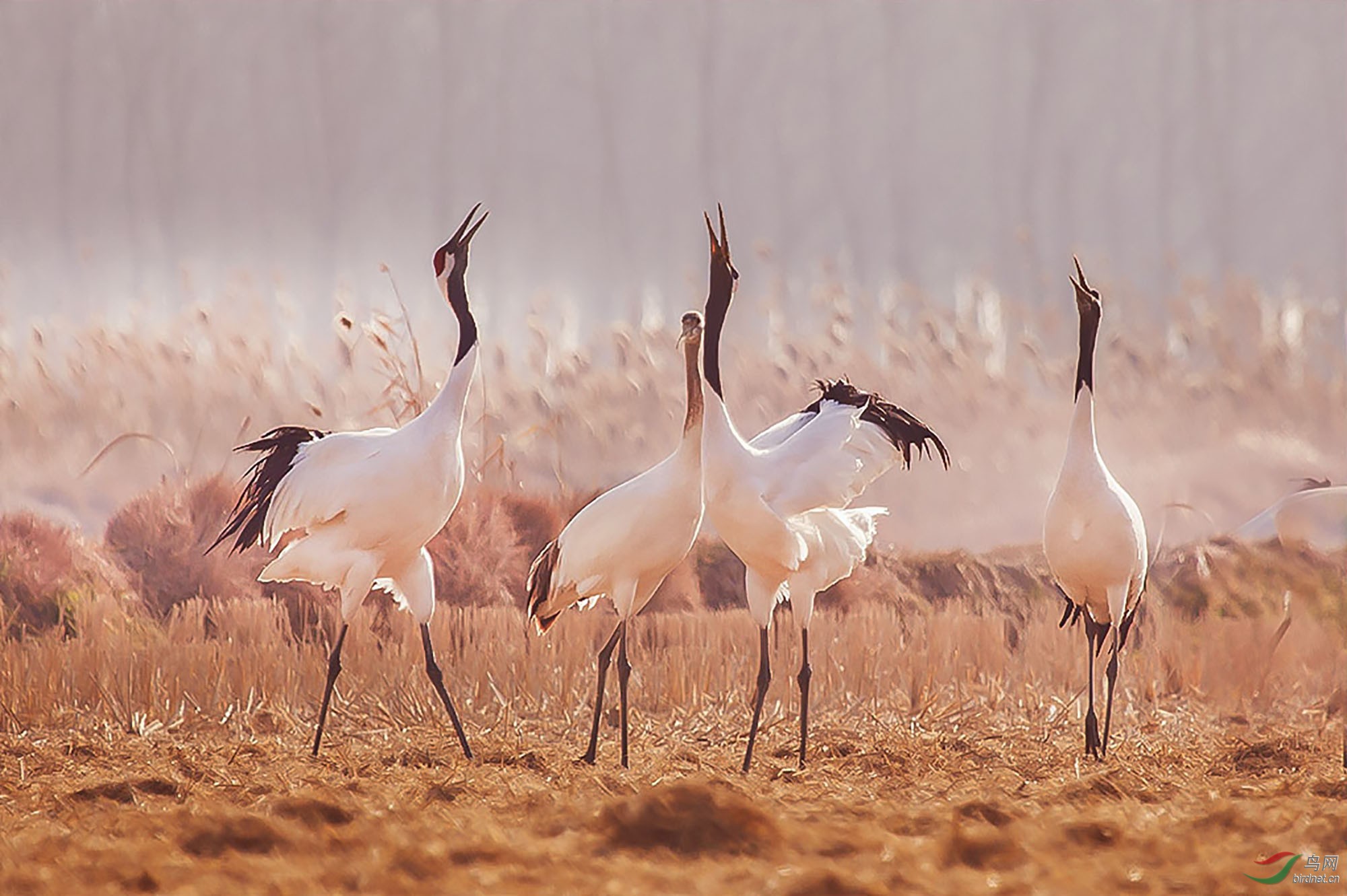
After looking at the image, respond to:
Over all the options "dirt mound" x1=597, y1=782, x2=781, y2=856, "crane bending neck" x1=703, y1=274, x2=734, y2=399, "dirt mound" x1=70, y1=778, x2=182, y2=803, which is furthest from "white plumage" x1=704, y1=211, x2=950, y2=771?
"dirt mound" x1=70, y1=778, x2=182, y2=803

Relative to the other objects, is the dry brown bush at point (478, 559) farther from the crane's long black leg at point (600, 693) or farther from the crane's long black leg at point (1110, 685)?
the crane's long black leg at point (1110, 685)

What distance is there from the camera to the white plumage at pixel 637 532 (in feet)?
16.1

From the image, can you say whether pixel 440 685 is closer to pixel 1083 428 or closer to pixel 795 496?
pixel 795 496

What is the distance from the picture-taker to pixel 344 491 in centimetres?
523

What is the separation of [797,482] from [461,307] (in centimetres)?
143

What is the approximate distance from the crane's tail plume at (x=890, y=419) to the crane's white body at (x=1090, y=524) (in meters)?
0.46

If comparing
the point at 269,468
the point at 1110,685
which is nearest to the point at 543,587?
the point at 269,468

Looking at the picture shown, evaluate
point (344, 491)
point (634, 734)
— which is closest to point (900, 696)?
point (634, 734)

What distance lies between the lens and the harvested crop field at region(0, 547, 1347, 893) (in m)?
3.49

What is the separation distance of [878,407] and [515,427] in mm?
3592

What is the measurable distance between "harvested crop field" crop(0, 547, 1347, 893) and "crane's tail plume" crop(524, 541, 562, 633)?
1.55 feet

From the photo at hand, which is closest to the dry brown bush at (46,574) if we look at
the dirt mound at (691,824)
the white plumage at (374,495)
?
the white plumage at (374,495)

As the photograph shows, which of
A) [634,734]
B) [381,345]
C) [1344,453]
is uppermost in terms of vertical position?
[381,345]

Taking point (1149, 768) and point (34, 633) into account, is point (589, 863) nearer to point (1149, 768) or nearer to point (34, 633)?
point (1149, 768)
